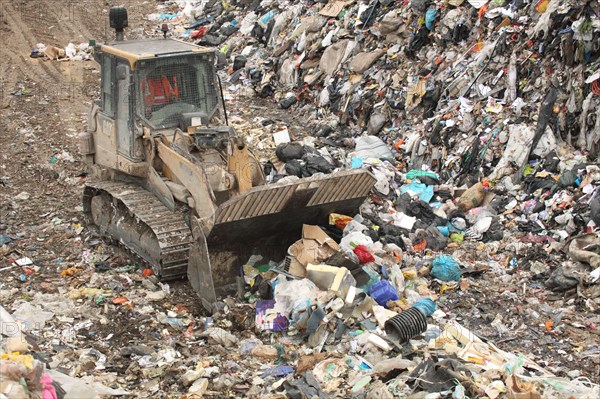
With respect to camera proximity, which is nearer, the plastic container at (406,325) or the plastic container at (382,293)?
the plastic container at (406,325)

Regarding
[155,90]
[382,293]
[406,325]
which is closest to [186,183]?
[155,90]

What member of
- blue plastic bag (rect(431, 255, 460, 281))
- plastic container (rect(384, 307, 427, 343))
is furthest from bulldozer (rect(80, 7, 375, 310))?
plastic container (rect(384, 307, 427, 343))

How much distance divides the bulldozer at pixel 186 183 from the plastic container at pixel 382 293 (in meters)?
1.09

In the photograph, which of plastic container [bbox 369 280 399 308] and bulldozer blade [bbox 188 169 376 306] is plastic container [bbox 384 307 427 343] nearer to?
plastic container [bbox 369 280 399 308]

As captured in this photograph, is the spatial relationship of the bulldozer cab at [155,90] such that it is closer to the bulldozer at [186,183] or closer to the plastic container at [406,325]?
the bulldozer at [186,183]

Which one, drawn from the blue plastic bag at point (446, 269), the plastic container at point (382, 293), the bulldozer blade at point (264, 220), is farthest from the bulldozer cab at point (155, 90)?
the blue plastic bag at point (446, 269)

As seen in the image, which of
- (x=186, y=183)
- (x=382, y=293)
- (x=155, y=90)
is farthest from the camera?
(x=155, y=90)

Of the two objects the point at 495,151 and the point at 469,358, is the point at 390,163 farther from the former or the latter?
the point at 469,358

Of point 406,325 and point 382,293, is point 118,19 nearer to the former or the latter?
point 382,293

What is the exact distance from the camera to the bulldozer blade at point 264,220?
8375 mm

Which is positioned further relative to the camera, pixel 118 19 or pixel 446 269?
pixel 118 19

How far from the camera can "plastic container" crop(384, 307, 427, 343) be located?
7535 millimetres

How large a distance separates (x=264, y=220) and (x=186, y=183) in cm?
103

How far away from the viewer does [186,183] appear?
29.9 feet
